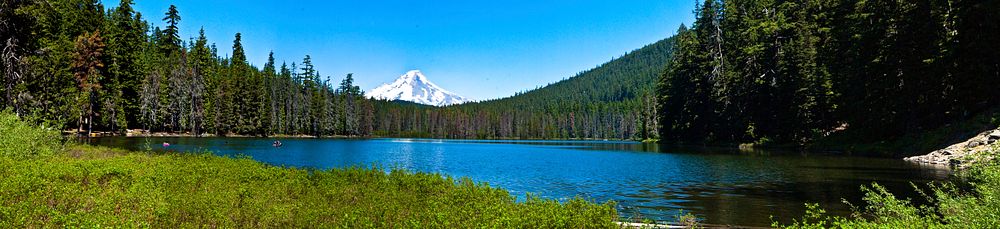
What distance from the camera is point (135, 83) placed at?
9769 cm

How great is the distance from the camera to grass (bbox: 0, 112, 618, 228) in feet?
35.3

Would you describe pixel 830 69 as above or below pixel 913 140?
above

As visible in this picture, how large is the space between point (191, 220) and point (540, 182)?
21.7 metres

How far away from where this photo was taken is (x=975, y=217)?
9500 millimetres

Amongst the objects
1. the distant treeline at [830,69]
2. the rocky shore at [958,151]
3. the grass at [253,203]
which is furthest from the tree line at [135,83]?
the distant treeline at [830,69]

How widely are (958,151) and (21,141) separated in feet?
181

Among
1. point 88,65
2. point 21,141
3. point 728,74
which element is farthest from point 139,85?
point 728,74

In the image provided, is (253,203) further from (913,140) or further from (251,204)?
(913,140)

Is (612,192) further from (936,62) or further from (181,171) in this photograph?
(936,62)

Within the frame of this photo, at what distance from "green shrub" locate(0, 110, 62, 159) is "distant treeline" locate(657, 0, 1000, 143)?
2292 inches

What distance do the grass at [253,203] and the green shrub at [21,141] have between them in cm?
513

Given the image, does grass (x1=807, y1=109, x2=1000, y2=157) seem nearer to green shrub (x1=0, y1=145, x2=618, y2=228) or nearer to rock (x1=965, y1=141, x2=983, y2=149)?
rock (x1=965, y1=141, x2=983, y2=149)

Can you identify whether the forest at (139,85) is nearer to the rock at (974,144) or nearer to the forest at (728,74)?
the forest at (728,74)

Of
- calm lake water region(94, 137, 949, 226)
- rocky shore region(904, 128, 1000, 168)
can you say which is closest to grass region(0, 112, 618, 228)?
calm lake water region(94, 137, 949, 226)
